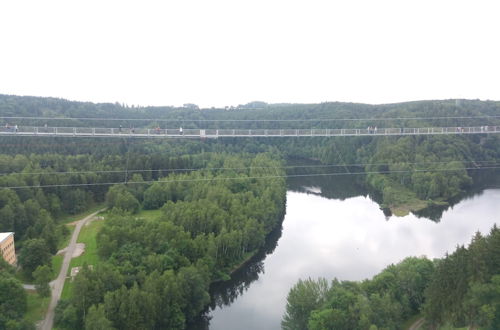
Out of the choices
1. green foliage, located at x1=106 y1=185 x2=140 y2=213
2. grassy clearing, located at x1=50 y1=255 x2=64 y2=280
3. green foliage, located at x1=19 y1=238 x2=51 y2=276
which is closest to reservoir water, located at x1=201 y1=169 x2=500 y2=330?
grassy clearing, located at x1=50 y1=255 x2=64 y2=280

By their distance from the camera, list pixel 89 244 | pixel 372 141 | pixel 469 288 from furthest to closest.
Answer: pixel 372 141 < pixel 89 244 < pixel 469 288

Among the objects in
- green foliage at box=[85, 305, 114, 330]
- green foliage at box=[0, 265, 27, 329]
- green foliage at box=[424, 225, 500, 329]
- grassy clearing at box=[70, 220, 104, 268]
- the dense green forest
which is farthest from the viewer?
the dense green forest

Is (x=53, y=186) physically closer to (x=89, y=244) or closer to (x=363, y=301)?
(x=89, y=244)

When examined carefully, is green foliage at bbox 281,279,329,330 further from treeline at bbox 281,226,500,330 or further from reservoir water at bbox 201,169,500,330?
reservoir water at bbox 201,169,500,330

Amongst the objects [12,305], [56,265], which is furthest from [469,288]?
[56,265]

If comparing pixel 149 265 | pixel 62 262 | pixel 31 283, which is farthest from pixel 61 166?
pixel 149 265

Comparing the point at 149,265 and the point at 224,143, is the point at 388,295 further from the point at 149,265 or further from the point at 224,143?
the point at 224,143
